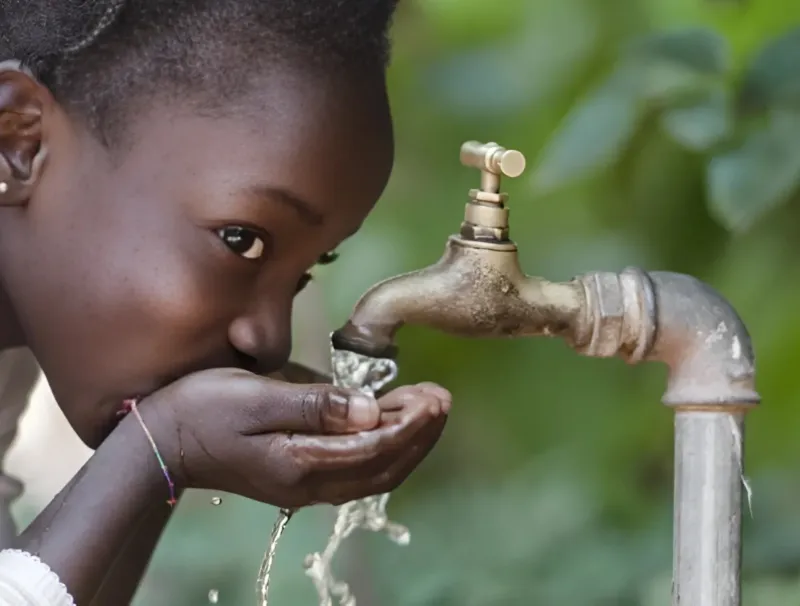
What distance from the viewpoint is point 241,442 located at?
66 centimetres

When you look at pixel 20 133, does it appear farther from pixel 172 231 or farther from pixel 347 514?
pixel 347 514

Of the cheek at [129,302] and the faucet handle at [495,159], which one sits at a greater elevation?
the faucet handle at [495,159]

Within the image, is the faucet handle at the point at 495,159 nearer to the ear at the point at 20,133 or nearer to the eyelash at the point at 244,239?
the eyelash at the point at 244,239

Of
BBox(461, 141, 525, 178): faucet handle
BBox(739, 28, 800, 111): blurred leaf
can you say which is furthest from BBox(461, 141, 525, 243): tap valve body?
BBox(739, 28, 800, 111): blurred leaf

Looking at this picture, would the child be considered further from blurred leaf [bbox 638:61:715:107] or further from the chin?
blurred leaf [bbox 638:61:715:107]

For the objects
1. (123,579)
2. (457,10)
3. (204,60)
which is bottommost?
(123,579)

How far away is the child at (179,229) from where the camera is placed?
2.16ft

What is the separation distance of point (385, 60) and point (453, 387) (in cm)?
42

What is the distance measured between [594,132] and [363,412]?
45 centimetres

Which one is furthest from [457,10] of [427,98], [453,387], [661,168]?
[453,387]

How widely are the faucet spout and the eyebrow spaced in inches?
2.8

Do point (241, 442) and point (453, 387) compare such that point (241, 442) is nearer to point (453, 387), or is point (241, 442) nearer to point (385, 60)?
point (385, 60)

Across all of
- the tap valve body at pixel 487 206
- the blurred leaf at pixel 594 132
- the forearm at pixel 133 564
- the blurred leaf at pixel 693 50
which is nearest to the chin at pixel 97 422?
the forearm at pixel 133 564

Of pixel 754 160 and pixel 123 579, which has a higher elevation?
pixel 754 160
